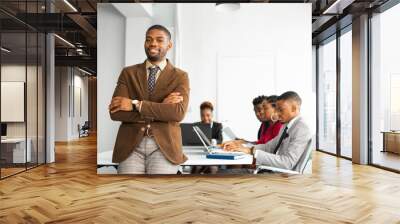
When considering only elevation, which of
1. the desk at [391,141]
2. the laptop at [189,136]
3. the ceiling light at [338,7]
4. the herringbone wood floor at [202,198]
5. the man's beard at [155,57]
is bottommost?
→ the herringbone wood floor at [202,198]

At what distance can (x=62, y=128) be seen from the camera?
15.9m

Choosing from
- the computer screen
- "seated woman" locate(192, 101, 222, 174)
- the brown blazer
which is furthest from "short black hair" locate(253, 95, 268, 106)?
the computer screen

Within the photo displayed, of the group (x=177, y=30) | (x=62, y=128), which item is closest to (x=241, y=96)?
(x=177, y=30)

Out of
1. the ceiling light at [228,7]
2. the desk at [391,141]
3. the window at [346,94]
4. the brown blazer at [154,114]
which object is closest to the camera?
the brown blazer at [154,114]

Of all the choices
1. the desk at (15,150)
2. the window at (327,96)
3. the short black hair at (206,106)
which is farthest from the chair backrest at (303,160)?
the desk at (15,150)

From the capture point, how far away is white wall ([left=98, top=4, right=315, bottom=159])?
20.2ft

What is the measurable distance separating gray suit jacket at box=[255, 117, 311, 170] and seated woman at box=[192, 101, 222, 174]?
2.00 ft

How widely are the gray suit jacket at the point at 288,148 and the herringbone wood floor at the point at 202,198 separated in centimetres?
24

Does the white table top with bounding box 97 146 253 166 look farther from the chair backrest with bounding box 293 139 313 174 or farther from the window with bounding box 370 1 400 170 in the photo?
the window with bounding box 370 1 400 170

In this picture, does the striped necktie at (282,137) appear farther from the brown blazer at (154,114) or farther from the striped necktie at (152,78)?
the striped necktie at (152,78)

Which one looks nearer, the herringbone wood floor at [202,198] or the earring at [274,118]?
the herringbone wood floor at [202,198]

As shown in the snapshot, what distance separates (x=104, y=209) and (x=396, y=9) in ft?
19.1

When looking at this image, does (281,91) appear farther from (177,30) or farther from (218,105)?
(177,30)

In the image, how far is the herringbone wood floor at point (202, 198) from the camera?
3.87 metres
